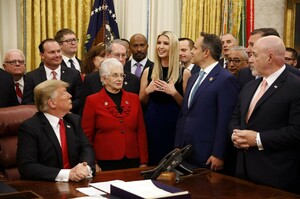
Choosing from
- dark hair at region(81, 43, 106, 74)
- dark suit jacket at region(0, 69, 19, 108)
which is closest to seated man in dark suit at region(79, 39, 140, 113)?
dark hair at region(81, 43, 106, 74)

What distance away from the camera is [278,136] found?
11.3ft

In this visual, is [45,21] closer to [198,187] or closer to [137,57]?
[137,57]

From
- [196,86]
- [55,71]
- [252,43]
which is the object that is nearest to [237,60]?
[252,43]

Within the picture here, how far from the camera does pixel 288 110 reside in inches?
139

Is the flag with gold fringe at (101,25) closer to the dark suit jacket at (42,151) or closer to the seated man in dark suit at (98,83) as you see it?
the seated man in dark suit at (98,83)

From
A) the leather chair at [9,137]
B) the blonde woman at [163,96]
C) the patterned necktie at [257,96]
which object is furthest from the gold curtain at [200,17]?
the leather chair at [9,137]

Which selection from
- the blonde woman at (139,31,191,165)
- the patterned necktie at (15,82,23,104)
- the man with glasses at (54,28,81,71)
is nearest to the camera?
the blonde woman at (139,31,191,165)

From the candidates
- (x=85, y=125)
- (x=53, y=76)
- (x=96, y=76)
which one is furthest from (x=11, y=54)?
(x=85, y=125)

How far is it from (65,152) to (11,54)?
2.32 m

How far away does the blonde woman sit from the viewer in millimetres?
4703

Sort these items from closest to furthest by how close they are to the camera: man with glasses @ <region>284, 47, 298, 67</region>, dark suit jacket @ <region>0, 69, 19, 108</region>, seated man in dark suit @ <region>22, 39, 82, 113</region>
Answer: dark suit jacket @ <region>0, 69, 19, 108</region> → seated man in dark suit @ <region>22, 39, 82, 113</region> → man with glasses @ <region>284, 47, 298, 67</region>

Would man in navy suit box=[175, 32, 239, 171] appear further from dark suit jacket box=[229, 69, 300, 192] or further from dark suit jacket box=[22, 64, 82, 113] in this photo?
dark suit jacket box=[22, 64, 82, 113]

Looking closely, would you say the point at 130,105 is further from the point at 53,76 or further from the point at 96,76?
the point at 53,76

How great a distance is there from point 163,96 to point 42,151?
156 centimetres
